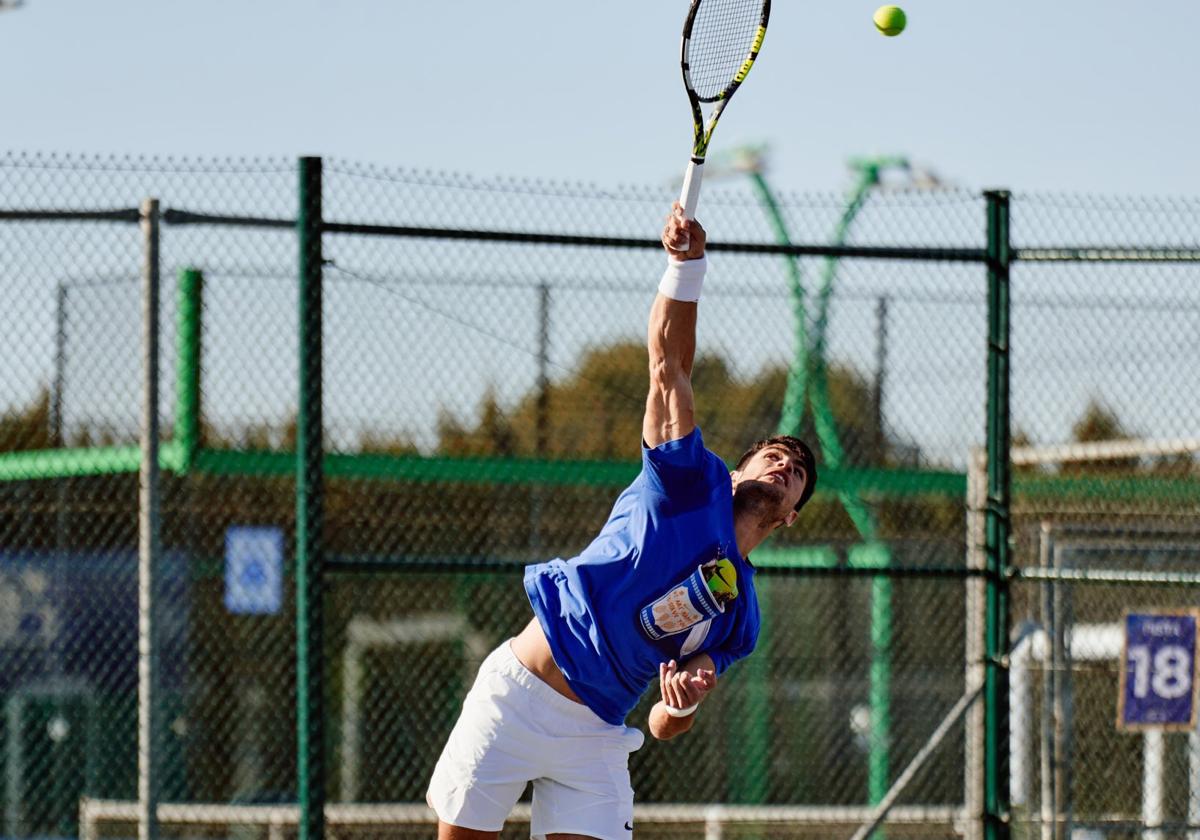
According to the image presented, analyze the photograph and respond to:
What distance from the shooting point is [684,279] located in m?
4.55

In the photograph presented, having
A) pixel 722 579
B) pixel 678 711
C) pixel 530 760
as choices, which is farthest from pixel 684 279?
pixel 530 760

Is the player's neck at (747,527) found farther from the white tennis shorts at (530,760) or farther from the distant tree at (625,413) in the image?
the distant tree at (625,413)

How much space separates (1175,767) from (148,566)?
207 inches

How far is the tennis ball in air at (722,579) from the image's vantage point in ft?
15.7

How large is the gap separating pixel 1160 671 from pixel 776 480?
332 cm

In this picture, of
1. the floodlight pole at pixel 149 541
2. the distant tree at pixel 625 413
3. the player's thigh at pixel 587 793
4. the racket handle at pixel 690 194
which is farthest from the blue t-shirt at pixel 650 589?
the distant tree at pixel 625 413

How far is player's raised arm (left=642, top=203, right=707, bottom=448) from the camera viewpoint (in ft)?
14.9

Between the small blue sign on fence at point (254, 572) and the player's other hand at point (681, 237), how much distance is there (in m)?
3.66

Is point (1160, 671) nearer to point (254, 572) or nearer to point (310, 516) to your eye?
point (310, 516)

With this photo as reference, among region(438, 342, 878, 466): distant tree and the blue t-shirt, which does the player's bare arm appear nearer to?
the blue t-shirt

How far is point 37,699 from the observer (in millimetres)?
8688

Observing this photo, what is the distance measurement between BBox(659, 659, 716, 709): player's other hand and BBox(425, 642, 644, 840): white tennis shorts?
47 centimetres

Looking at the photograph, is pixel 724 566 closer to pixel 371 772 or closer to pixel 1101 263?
pixel 1101 263

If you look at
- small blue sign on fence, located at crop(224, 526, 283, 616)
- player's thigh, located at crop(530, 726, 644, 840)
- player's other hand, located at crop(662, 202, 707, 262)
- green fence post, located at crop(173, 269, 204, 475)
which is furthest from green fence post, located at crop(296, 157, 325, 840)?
player's other hand, located at crop(662, 202, 707, 262)
